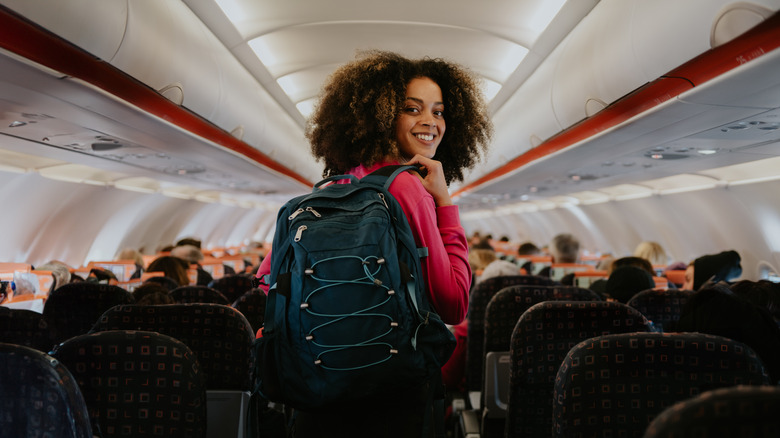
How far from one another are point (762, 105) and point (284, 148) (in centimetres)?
633

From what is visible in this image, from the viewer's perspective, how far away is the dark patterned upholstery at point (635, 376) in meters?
1.83

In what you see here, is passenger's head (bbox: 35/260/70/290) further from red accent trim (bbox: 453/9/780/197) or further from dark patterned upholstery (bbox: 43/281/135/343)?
red accent trim (bbox: 453/9/780/197)

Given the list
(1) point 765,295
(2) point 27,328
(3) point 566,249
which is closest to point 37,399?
(2) point 27,328

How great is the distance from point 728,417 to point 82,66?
358 centimetres

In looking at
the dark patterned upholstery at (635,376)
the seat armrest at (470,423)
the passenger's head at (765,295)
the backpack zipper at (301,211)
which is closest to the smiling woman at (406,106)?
the backpack zipper at (301,211)

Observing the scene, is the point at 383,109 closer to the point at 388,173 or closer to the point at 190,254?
the point at 388,173

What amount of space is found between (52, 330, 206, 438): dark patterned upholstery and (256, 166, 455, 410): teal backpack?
1.36 feet

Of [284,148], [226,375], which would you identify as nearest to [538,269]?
[284,148]

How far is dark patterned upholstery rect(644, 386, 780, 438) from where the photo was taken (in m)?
0.98

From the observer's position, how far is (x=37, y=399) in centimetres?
146

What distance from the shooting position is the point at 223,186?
41.6 ft

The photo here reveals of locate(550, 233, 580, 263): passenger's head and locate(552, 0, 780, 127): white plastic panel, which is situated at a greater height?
locate(552, 0, 780, 127): white plastic panel

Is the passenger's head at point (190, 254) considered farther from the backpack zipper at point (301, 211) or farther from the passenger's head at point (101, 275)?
the backpack zipper at point (301, 211)

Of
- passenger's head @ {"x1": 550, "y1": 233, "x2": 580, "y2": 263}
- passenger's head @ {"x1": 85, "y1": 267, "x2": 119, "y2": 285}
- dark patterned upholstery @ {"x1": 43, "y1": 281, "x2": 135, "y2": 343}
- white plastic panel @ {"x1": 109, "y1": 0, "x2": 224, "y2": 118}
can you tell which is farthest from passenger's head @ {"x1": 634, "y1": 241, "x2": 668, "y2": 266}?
dark patterned upholstery @ {"x1": 43, "y1": 281, "x2": 135, "y2": 343}
